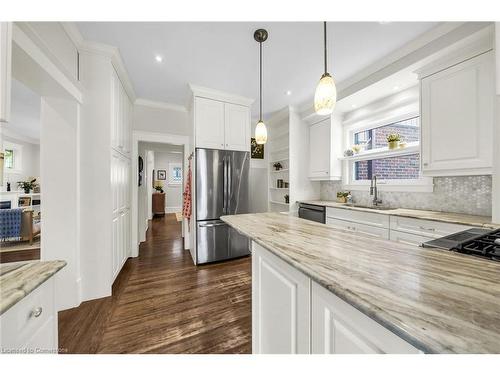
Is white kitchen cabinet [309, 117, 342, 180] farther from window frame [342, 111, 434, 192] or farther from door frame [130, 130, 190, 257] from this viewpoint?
door frame [130, 130, 190, 257]

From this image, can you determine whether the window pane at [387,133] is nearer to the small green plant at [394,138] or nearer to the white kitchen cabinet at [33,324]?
the small green plant at [394,138]

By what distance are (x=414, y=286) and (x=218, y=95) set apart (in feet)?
10.7

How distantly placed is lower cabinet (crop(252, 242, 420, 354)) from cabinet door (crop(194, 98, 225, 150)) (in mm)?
2200

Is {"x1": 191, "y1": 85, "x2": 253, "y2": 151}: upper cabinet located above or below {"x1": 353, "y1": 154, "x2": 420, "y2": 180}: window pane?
above

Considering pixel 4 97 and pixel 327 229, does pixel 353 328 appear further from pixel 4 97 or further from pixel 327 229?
pixel 4 97

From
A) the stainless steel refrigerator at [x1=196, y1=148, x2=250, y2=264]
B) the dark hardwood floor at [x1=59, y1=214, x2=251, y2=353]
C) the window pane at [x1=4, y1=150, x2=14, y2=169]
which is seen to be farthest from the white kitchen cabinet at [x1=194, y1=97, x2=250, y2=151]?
the window pane at [x1=4, y1=150, x2=14, y2=169]

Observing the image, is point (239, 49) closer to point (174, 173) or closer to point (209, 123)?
point (209, 123)

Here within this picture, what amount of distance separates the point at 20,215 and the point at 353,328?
18.6ft

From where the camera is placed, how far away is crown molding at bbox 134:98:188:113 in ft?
11.5

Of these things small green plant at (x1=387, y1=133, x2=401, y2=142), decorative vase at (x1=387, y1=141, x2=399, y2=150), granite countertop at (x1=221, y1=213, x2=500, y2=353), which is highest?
small green plant at (x1=387, y1=133, x2=401, y2=142)

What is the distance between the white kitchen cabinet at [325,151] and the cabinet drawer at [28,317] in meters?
3.35

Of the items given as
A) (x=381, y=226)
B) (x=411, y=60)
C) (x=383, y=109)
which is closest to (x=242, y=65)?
(x=411, y=60)
